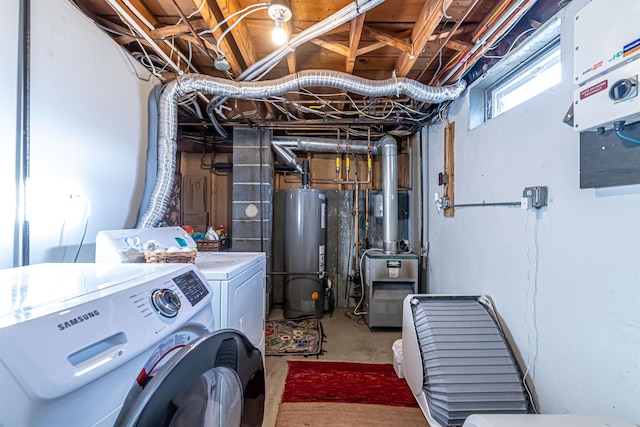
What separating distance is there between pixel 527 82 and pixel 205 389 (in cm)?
241

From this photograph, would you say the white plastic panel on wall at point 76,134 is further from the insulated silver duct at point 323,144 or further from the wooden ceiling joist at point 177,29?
the insulated silver duct at point 323,144

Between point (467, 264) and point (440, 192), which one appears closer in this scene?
point (467, 264)

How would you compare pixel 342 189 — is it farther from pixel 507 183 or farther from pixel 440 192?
pixel 507 183

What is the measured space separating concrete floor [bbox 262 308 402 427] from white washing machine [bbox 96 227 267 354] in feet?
1.45

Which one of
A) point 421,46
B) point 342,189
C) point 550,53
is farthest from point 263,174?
point 550,53

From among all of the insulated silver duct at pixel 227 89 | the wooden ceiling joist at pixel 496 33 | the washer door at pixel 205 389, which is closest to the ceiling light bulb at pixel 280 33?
the insulated silver duct at pixel 227 89

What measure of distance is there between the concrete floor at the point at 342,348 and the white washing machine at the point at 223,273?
442mm

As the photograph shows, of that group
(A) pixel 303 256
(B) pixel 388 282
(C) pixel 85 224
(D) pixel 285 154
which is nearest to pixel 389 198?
(B) pixel 388 282

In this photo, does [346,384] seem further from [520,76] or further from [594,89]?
[520,76]

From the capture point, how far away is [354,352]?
8.23ft

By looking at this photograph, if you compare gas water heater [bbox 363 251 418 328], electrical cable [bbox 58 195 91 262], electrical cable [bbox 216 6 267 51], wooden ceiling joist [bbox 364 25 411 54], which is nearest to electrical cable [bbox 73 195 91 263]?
electrical cable [bbox 58 195 91 262]

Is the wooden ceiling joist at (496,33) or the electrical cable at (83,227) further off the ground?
the wooden ceiling joist at (496,33)

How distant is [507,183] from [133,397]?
6.88 feet

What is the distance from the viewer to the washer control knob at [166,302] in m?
0.76
